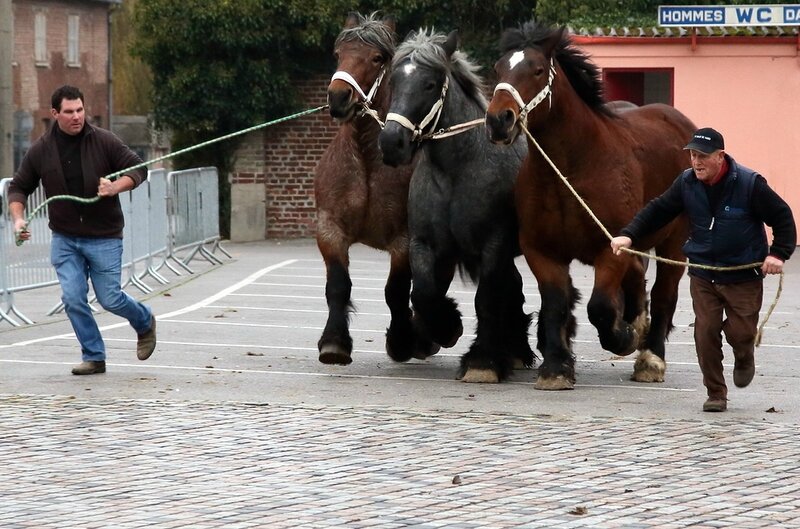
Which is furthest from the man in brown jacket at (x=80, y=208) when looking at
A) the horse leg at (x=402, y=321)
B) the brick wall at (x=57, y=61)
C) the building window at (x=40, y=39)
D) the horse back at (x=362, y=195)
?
the building window at (x=40, y=39)

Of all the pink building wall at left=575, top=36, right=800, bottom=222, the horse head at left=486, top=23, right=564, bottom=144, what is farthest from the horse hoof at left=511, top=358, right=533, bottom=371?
the pink building wall at left=575, top=36, right=800, bottom=222

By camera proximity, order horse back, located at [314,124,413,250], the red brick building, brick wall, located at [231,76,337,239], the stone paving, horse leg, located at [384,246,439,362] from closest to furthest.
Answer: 1. the stone paving
2. horse back, located at [314,124,413,250]
3. horse leg, located at [384,246,439,362]
4. brick wall, located at [231,76,337,239]
5. the red brick building

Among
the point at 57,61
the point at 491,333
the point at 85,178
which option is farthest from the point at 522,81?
the point at 57,61

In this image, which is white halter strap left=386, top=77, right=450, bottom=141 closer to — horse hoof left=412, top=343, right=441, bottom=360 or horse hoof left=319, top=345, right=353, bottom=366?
horse hoof left=319, top=345, right=353, bottom=366

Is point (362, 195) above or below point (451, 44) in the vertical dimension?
below

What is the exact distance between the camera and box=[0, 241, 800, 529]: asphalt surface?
735cm

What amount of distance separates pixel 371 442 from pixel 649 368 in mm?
3279

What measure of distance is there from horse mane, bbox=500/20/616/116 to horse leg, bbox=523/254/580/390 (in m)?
1.10

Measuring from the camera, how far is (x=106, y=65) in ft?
213

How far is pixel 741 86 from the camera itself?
25812 mm

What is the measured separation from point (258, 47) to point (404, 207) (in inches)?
721

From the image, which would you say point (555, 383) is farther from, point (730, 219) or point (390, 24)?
point (390, 24)

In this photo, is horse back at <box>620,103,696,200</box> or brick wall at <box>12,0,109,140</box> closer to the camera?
horse back at <box>620,103,696,200</box>

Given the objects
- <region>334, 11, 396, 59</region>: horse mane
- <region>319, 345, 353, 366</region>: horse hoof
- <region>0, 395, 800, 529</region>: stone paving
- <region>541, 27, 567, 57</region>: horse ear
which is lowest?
<region>0, 395, 800, 529</region>: stone paving
